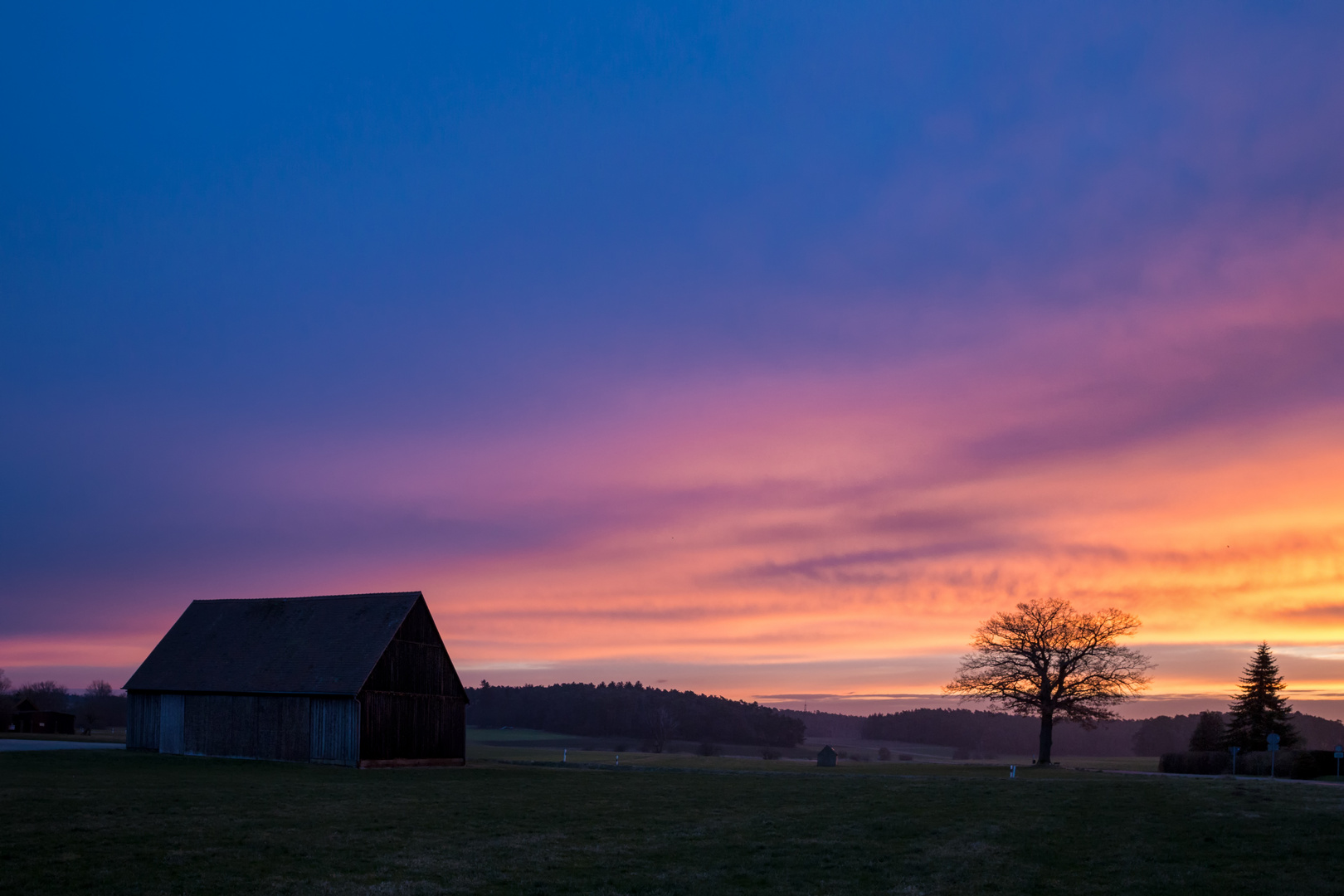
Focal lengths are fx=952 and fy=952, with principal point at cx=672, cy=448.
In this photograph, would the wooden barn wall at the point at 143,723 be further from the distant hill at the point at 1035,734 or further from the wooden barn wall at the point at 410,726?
the distant hill at the point at 1035,734

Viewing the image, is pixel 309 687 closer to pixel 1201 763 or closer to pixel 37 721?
pixel 1201 763

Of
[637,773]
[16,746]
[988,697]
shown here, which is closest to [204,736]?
[16,746]

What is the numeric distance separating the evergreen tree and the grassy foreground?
33.8m

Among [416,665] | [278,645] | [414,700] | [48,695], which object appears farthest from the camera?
[48,695]

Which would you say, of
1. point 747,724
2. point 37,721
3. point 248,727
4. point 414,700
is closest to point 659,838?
point 414,700

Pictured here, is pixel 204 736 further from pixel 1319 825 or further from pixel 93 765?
pixel 1319 825

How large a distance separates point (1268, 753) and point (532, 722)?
460 feet

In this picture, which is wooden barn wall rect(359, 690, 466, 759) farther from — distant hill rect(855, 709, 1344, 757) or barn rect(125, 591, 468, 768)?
distant hill rect(855, 709, 1344, 757)

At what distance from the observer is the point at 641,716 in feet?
550

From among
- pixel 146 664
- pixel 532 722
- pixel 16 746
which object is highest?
pixel 146 664

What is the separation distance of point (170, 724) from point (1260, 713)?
246ft

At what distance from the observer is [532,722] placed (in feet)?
591

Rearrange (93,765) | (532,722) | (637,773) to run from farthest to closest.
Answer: (532,722) < (637,773) < (93,765)

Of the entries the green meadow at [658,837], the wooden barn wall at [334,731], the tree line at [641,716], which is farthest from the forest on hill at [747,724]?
the green meadow at [658,837]
